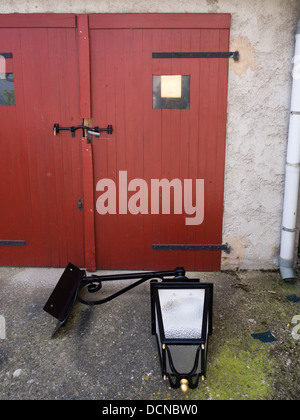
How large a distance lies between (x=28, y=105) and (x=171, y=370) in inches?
116

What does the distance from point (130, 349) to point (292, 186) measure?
2.28 meters

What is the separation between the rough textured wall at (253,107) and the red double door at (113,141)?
109 mm

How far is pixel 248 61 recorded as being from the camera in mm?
3809

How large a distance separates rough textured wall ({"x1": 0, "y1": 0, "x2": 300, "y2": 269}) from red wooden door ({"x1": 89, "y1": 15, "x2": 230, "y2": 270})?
112 millimetres

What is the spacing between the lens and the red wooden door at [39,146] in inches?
151

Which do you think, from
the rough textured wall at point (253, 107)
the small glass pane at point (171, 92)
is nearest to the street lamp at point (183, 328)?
the rough textured wall at point (253, 107)

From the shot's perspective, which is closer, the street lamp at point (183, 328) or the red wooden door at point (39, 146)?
the street lamp at point (183, 328)

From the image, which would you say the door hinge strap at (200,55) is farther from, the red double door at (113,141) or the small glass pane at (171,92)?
the small glass pane at (171,92)

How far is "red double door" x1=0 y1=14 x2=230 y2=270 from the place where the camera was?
3.80 meters

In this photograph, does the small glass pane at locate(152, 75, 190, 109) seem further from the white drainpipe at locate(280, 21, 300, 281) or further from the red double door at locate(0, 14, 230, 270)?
the white drainpipe at locate(280, 21, 300, 281)

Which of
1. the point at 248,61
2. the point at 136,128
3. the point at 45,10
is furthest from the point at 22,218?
the point at 248,61

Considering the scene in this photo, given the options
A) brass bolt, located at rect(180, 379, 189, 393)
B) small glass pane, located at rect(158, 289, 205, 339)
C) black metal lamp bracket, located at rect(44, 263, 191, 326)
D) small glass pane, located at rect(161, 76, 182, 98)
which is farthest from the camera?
small glass pane, located at rect(161, 76, 182, 98)

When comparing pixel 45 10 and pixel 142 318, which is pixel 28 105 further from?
pixel 142 318

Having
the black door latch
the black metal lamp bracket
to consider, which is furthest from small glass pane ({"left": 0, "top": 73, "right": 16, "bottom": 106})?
the black metal lamp bracket
